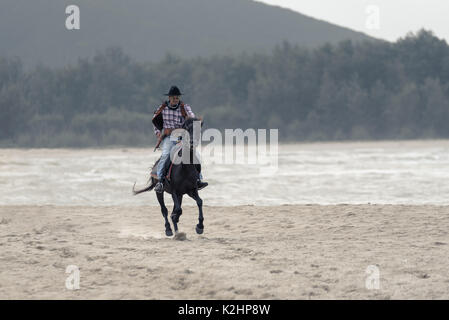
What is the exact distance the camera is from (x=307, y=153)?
1553 inches

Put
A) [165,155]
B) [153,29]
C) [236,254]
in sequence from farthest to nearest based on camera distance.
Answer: [153,29] < [165,155] < [236,254]

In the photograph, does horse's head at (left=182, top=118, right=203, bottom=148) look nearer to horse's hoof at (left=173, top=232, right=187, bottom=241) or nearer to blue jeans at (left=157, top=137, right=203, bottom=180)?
blue jeans at (left=157, top=137, right=203, bottom=180)

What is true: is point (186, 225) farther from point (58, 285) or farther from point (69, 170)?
point (69, 170)

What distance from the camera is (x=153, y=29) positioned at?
14388 cm

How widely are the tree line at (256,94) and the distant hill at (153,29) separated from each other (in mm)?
50237

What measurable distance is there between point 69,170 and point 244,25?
127 meters

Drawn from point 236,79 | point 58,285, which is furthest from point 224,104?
point 58,285

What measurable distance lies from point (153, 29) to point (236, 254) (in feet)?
450

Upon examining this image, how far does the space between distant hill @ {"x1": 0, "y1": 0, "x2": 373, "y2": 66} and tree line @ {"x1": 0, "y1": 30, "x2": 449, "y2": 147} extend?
50.2 m

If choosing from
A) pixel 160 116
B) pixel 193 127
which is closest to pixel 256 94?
pixel 160 116

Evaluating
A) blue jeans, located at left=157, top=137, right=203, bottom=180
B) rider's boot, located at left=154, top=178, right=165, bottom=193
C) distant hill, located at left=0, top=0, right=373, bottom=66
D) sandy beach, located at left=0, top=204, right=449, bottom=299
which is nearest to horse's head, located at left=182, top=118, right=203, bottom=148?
blue jeans, located at left=157, top=137, right=203, bottom=180

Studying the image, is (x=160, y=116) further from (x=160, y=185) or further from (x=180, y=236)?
(x=180, y=236)

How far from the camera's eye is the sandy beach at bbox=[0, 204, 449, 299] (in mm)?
8383

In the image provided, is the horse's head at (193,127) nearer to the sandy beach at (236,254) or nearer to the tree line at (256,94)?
the sandy beach at (236,254)
